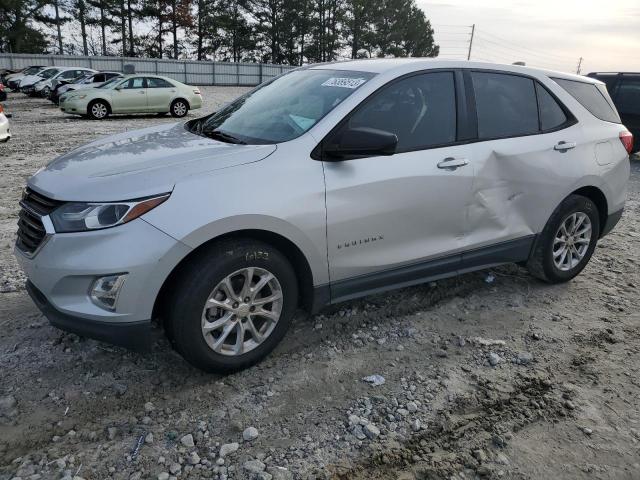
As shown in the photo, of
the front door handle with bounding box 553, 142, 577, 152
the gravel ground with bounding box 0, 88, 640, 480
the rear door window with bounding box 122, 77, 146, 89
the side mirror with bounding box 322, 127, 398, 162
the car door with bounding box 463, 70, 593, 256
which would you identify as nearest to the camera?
the gravel ground with bounding box 0, 88, 640, 480

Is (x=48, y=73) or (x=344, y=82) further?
(x=48, y=73)

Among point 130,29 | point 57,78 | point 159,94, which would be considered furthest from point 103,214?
point 130,29

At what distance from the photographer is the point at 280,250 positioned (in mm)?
3119

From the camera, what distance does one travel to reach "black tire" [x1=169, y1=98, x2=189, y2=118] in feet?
59.0

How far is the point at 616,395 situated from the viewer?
3.13 metres

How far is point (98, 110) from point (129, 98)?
1.03 meters

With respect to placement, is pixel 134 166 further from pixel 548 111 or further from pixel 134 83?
pixel 134 83

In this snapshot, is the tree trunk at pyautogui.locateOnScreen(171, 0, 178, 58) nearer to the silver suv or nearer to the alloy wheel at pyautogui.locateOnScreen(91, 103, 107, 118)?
the alloy wheel at pyautogui.locateOnScreen(91, 103, 107, 118)

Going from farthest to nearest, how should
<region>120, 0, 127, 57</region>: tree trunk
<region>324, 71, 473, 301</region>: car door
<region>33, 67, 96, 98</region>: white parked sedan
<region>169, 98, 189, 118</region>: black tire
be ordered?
1. <region>120, 0, 127, 57</region>: tree trunk
2. <region>33, 67, 96, 98</region>: white parked sedan
3. <region>169, 98, 189, 118</region>: black tire
4. <region>324, 71, 473, 301</region>: car door

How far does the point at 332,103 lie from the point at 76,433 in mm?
2371

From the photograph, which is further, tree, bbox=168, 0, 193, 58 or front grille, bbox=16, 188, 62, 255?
tree, bbox=168, 0, 193, 58

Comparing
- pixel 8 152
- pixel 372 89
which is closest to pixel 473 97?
pixel 372 89

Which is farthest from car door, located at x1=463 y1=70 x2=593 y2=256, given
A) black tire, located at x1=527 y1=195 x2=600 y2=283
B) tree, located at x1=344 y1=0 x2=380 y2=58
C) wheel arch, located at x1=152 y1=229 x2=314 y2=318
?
tree, located at x1=344 y1=0 x2=380 y2=58

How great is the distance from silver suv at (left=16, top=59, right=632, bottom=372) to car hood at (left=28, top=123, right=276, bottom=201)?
13 millimetres
